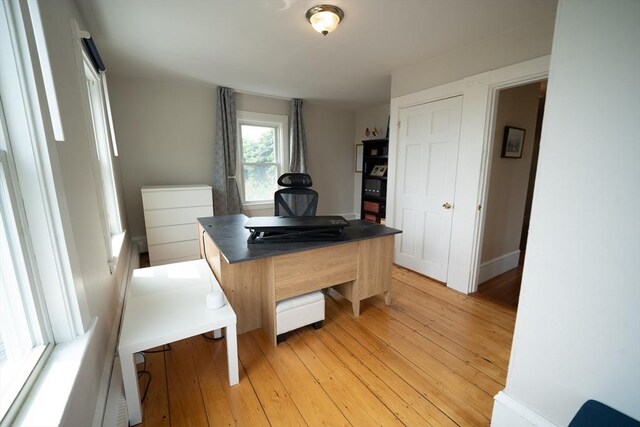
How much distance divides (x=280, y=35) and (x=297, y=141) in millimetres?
2389

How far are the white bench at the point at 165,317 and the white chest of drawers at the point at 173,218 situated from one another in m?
1.48

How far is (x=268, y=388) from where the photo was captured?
5.00ft

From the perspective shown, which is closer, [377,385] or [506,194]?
[377,385]

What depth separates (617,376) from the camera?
0.85 meters

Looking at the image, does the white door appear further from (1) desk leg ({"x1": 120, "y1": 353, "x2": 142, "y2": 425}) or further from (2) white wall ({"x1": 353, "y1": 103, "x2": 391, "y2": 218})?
(1) desk leg ({"x1": 120, "y1": 353, "x2": 142, "y2": 425})

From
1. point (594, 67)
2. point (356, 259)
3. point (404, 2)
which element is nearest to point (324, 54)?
point (404, 2)

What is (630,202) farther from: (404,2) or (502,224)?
(502,224)

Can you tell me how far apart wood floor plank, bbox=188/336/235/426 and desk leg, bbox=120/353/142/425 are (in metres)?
0.31

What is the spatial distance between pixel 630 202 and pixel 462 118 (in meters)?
2.04

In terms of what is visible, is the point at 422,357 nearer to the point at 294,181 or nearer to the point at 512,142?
the point at 294,181

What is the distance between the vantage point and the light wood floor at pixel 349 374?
1366mm

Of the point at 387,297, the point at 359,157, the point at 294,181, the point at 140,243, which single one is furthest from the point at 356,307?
the point at 359,157

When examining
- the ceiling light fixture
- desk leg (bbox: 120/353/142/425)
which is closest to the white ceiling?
the ceiling light fixture

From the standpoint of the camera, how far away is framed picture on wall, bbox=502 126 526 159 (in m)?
2.80
